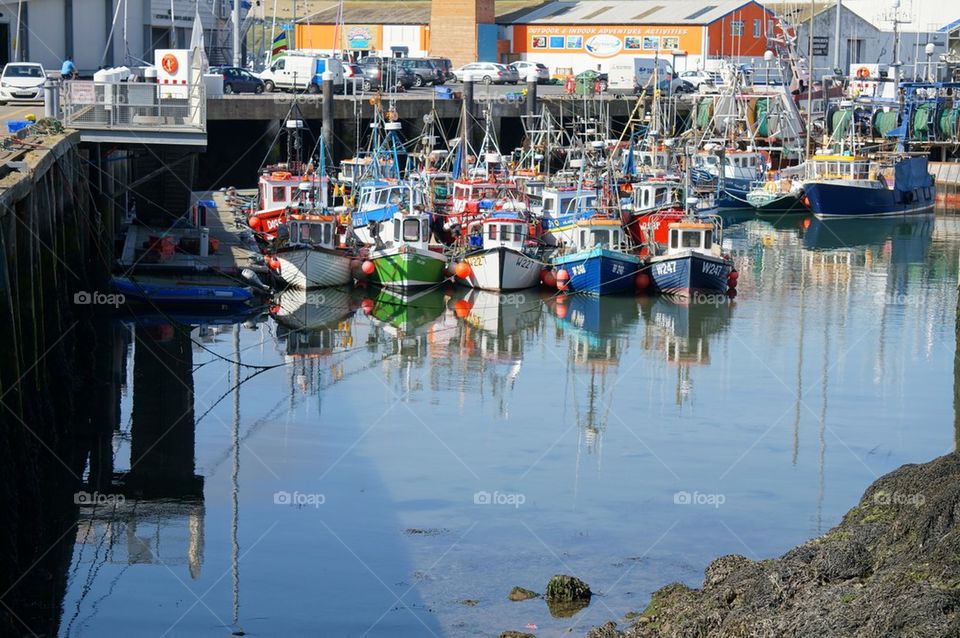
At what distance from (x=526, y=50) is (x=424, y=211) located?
141ft

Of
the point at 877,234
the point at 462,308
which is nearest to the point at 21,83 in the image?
the point at 462,308

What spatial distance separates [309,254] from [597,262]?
631 centimetres

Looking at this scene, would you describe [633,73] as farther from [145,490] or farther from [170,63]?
[145,490]

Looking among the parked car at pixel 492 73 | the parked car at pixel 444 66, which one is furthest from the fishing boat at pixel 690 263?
the parked car at pixel 492 73

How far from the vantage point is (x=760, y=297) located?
34.2 meters

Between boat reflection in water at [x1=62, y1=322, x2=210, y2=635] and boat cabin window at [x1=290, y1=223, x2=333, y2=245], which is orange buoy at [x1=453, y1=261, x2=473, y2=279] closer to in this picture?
boat cabin window at [x1=290, y1=223, x2=333, y2=245]

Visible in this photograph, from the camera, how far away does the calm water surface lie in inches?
602

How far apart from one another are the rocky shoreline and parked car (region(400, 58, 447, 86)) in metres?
48.0

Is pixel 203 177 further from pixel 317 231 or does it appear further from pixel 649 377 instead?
pixel 649 377

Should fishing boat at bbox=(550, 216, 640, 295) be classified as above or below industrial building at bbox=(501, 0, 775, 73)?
below

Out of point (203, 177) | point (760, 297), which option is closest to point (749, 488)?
point (760, 297)

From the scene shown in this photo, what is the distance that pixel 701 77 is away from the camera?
67750 millimetres

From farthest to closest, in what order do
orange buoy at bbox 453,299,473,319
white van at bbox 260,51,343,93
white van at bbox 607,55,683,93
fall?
white van at bbox 607,55,683,93 → white van at bbox 260,51,343,93 → orange buoy at bbox 453,299,473,319

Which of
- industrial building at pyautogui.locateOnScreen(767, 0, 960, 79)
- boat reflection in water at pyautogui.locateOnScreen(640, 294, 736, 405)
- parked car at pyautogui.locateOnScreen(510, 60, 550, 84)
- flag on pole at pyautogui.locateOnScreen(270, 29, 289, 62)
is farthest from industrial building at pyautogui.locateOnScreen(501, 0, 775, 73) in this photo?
boat reflection in water at pyautogui.locateOnScreen(640, 294, 736, 405)
